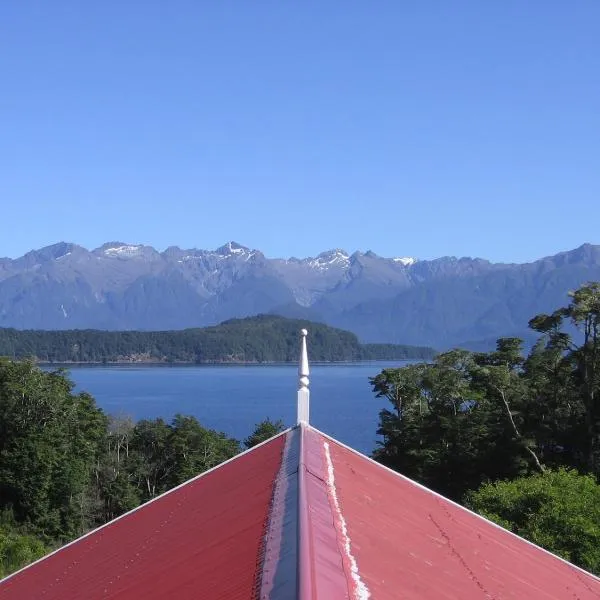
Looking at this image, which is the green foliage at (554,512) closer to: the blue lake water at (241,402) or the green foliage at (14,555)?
Result: the green foliage at (14,555)

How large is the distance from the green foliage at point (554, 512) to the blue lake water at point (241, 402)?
4851 centimetres

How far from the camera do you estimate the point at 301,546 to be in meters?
4.50

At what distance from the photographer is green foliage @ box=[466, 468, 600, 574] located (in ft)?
67.1

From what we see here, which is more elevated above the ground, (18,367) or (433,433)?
(18,367)

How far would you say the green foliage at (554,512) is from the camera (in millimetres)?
20453

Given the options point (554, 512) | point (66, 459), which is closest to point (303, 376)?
point (554, 512)

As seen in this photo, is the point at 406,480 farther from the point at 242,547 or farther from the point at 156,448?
the point at 156,448

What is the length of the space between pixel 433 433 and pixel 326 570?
43064 mm

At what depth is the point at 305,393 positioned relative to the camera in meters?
8.17

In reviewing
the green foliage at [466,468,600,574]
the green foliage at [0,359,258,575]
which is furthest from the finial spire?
the green foliage at [0,359,258,575]

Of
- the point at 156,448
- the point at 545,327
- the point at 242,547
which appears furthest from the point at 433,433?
the point at 242,547

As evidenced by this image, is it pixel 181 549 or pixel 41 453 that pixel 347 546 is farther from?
pixel 41 453

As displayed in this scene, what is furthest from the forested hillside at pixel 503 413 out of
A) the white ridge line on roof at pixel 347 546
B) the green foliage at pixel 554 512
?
the white ridge line on roof at pixel 347 546

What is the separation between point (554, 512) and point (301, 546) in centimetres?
1812
